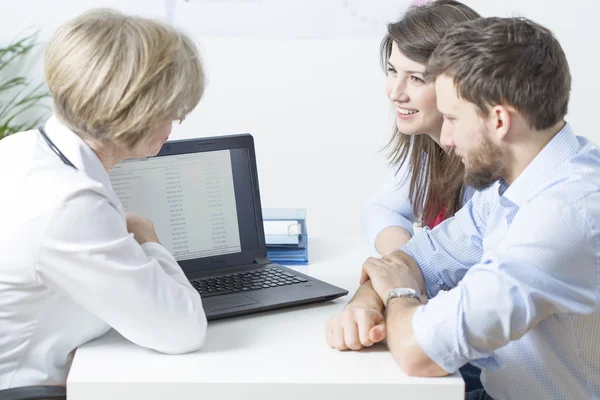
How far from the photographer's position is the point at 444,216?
2.05 meters

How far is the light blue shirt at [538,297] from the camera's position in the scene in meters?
1.13

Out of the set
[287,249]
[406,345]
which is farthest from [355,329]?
[287,249]

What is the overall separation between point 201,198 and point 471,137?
61 centimetres

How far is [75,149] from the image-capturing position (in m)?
1.24

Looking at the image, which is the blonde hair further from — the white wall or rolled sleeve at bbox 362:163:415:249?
the white wall

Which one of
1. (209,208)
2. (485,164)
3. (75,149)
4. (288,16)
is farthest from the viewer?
(288,16)

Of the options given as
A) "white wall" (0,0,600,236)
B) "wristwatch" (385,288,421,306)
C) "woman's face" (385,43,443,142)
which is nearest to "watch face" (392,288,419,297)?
"wristwatch" (385,288,421,306)

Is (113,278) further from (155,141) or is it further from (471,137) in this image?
(471,137)

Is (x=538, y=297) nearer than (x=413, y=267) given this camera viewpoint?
Yes

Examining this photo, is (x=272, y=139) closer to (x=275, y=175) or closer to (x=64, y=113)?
(x=275, y=175)

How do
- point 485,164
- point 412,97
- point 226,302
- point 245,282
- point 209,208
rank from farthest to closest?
point 412,97, point 209,208, point 245,282, point 226,302, point 485,164

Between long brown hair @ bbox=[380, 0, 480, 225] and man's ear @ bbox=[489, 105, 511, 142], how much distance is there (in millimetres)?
593

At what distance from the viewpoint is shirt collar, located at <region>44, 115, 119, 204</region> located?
1.24 metres

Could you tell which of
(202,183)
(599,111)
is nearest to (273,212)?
(202,183)
